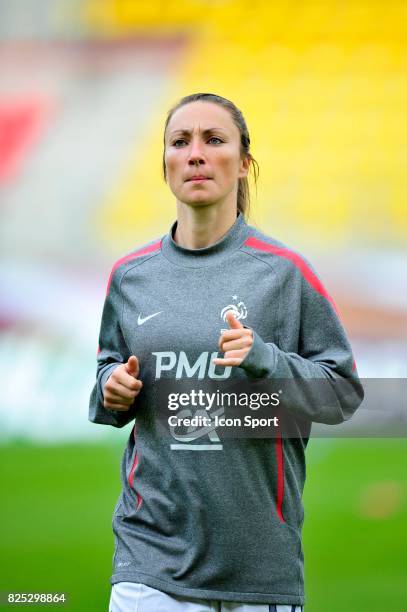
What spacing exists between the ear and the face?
0.09 feet

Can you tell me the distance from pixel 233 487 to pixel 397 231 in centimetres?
266

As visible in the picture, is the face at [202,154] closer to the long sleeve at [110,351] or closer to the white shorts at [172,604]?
the long sleeve at [110,351]

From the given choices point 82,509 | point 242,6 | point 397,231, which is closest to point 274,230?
point 397,231

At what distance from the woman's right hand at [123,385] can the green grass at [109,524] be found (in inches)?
65.1

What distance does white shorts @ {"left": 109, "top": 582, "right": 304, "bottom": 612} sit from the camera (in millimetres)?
1469

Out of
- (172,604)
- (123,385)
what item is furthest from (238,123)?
(172,604)

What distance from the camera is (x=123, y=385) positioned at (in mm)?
1496

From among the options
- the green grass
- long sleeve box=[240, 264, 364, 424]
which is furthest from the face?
the green grass

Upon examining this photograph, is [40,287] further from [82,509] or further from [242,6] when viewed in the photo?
[242,6]

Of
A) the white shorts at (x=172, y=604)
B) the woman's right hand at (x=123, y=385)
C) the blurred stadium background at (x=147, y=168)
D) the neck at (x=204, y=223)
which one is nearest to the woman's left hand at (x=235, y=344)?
the woman's right hand at (x=123, y=385)

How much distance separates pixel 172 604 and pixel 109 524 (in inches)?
79.0

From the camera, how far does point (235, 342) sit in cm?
138

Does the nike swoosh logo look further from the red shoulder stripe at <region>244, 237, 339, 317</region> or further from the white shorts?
the white shorts

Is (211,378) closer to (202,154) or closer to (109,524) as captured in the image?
(202,154)
